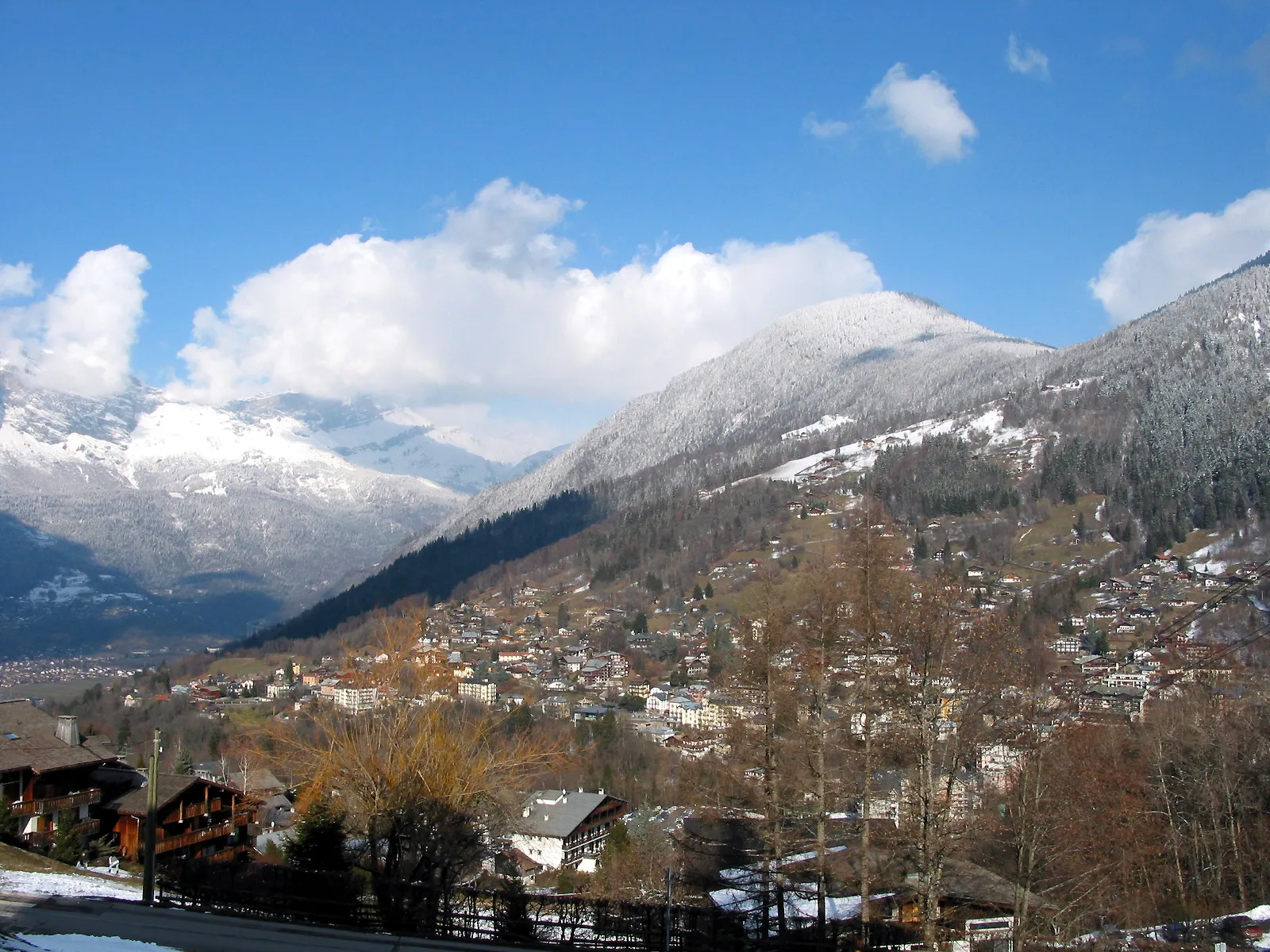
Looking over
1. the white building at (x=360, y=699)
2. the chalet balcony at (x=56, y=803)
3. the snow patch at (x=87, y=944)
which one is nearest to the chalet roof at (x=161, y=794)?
the chalet balcony at (x=56, y=803)

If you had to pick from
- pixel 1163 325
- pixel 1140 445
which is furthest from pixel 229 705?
pixel 1163 325

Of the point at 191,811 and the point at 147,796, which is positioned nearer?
the point at 147,796

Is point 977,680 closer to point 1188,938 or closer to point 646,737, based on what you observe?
point 1188,938

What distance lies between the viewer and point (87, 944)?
41.7 feet

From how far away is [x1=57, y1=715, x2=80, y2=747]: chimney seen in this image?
32344mm

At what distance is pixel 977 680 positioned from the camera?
13.7 meters

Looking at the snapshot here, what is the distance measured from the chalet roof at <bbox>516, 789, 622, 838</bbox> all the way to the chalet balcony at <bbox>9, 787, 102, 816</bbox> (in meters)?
22.9

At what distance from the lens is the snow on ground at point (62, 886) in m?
17.0

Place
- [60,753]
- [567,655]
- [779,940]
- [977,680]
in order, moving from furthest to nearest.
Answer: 1. [567,655]
2. [60,753]
3. [779,940]
4. [977,680]

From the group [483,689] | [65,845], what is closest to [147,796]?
[65,845]

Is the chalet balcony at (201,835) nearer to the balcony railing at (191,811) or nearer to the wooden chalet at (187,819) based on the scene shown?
the wooden chalet at (187,819)

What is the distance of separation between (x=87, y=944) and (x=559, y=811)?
144ft

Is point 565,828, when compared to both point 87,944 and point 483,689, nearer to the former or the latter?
point 87,944

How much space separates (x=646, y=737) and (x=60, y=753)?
170 ft
